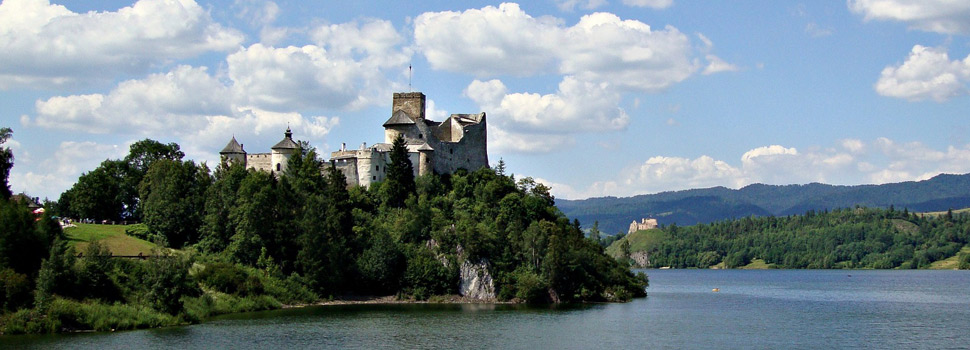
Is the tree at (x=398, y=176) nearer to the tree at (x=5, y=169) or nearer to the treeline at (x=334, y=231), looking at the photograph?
the treeline at (x=334, y=231)

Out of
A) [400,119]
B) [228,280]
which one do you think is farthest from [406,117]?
[228,280]

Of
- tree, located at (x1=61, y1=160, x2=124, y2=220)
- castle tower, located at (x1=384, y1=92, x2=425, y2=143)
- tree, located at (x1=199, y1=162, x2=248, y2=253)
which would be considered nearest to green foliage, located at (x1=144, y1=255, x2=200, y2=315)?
tree, located at (x1=199, y1=162, x2=248, y2=253)

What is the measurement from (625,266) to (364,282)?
1244 inches

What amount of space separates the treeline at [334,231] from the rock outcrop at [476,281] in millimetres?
541

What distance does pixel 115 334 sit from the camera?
178 feet

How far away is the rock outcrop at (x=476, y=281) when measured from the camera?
3280 inches

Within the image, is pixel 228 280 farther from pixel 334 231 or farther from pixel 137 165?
pixel 137 165

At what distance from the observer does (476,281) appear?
83.5 meters

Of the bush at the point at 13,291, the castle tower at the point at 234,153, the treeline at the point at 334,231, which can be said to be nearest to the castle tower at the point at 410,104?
the treeline at the point at 334,231

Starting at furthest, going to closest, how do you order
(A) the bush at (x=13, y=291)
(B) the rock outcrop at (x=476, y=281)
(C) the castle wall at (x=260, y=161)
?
(C) the castle wall at (x=260, y=161), (B) the rock outcrop at (x=476, y=281), (A) the bush at (x=13, y=291)

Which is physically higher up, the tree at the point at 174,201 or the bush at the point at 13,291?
the tree at the point at 174,201

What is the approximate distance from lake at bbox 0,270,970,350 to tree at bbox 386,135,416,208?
Answer: 45.5ft

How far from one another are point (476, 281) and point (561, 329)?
22672 millimetres

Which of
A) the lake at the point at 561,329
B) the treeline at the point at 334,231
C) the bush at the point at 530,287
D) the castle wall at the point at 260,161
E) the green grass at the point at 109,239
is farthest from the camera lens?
the castle wall at the point at 260,161
